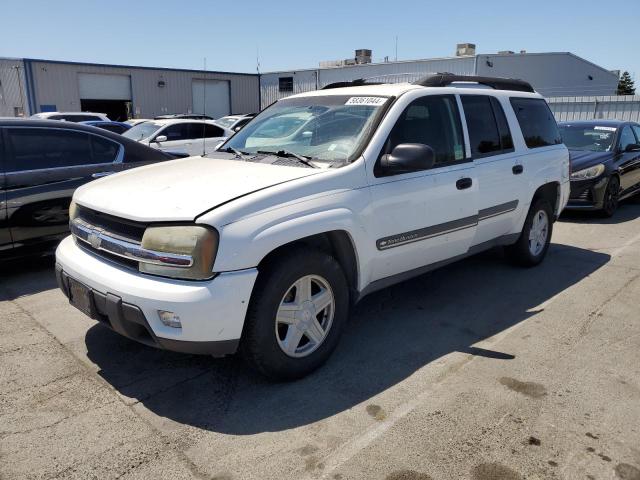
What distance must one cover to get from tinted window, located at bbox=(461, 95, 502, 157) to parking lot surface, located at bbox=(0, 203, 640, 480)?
140cm

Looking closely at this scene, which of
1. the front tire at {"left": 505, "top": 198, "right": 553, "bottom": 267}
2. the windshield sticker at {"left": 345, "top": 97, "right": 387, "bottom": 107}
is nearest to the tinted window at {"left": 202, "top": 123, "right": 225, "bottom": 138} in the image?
the front tire at {"left": 505, "top": 198, "right": 553, "bottom": 267}

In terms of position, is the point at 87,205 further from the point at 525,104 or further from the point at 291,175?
the point at 525,104

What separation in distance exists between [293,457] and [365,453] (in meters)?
0.37

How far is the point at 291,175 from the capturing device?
3355mm

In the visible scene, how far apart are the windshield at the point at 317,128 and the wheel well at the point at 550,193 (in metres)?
2.53

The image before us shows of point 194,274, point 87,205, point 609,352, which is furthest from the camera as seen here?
point 609,352

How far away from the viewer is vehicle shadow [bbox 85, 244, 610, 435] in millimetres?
3057

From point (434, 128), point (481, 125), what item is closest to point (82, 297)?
point (434, 128)

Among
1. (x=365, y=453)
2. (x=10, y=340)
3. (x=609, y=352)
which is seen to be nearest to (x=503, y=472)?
(x=365, y=453)

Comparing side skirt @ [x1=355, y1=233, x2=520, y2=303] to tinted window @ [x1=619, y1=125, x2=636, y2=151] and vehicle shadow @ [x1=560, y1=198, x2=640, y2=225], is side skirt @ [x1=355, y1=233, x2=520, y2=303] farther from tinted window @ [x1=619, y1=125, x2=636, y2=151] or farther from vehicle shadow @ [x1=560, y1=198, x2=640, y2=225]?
tinted window @ [x1=619, y1=125, x2=636, y2=151]

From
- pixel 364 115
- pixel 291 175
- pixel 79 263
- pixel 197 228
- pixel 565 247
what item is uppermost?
pixel 364 115

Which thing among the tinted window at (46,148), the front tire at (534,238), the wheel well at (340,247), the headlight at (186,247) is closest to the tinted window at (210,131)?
the tinted window at (46,148)

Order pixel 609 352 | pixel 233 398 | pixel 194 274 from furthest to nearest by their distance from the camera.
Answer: pixel 609 352, pixel 233 398, pixel 194 274

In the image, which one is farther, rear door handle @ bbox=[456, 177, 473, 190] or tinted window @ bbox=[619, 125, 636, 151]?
tinted window @ bbox=[619, 125, 636, 151]
